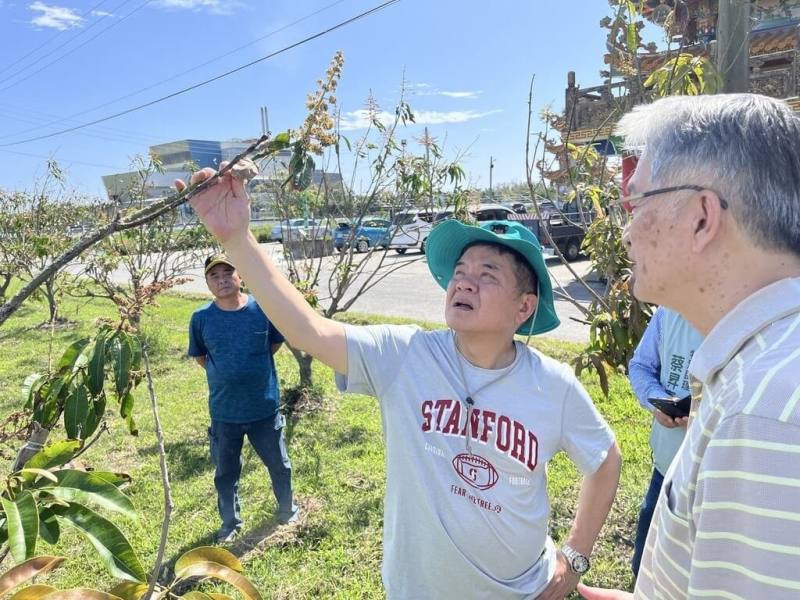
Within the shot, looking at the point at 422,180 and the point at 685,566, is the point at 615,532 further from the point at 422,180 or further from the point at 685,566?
the point at 422,180

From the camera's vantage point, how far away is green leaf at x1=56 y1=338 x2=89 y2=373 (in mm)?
1340

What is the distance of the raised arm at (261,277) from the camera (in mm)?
1477

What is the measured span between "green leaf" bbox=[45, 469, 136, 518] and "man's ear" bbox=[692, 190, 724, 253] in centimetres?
118

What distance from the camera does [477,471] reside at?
154cm

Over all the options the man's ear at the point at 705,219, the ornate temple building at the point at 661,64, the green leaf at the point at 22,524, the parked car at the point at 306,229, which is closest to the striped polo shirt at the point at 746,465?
the man's ear at the point at 705,219

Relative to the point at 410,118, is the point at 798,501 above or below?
below

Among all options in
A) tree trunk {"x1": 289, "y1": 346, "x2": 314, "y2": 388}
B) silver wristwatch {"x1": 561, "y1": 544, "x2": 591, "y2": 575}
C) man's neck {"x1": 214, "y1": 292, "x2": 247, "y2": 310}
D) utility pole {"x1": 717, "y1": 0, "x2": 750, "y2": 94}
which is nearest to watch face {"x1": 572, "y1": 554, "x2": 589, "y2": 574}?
silver wristwatch {"x1": 561, "y1": 544, "x2": 591, "y2": 575}

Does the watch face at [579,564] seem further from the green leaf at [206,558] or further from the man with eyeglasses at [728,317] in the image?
the green leaf at [206,558]

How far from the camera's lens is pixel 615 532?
132 inches

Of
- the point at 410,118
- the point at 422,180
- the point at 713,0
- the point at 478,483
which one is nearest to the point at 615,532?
the point at 478,483

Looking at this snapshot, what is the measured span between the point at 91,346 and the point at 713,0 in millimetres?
9171

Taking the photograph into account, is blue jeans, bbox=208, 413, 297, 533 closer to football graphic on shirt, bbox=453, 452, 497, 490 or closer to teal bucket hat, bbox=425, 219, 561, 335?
teal bucket hat, bbox=425, 219, 561, 335

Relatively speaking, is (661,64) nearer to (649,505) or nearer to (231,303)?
(649,505)

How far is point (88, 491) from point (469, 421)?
0.92 meters
